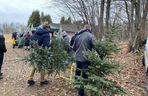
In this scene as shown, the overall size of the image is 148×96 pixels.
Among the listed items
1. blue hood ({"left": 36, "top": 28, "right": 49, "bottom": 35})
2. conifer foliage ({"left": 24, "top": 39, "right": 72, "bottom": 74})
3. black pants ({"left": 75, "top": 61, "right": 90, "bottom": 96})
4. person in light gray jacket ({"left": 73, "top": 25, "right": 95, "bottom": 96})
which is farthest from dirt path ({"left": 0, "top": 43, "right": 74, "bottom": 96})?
person in light gray jacket ({"left": 73, "top": 25, "right": 95, "bottom": 96})

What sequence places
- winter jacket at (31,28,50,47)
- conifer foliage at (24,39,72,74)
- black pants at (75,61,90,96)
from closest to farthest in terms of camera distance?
Answer: black pants at (75,61,90,96), conifer foliage at (24,39,72,74), winter jacket at (31,28,50,47)

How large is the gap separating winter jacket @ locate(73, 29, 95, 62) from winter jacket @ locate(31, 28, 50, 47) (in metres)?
1.21

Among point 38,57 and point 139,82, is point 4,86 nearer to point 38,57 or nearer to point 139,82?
point 38,57

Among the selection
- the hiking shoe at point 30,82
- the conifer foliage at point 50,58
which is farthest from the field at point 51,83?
the conifer foliage at point 50,58

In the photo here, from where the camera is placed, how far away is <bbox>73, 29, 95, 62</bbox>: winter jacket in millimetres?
10273

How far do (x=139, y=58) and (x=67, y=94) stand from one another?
24.6 ft

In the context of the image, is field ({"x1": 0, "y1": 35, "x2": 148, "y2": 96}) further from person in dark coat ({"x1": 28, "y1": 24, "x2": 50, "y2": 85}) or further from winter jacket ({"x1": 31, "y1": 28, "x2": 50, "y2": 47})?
winter jacket ({"x1": 31, "y1": 28, "x2": 50, "y2": 47})

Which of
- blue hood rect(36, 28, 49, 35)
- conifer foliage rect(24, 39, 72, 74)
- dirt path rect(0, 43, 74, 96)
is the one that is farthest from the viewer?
blue hood rect(36, 28, 49, 35)

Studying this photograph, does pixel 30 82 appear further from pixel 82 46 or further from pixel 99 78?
pixel 99 78

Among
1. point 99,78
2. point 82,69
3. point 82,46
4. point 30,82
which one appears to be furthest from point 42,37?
point 99,78

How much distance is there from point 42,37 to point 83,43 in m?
1.73

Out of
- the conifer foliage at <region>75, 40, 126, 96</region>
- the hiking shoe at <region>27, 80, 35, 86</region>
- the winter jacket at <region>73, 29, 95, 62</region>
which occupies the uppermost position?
the winter jacket at <region>73, 29, 95, 62</region>

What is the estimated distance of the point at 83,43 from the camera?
10359 millimetres

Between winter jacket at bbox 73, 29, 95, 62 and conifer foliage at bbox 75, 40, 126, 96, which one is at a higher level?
winter jacket at bbox 73, 29, 95, 62
